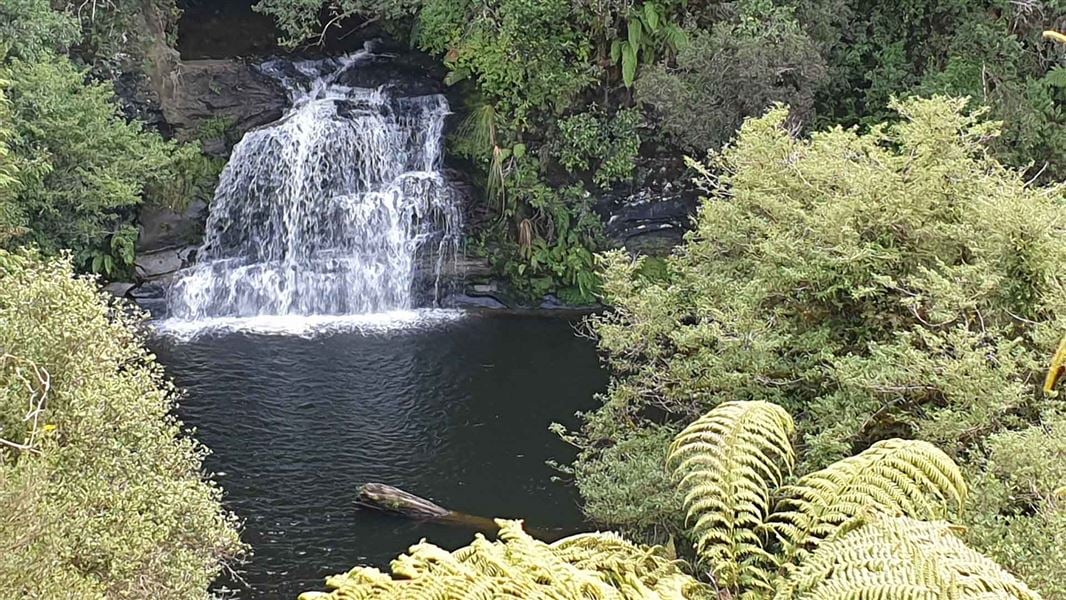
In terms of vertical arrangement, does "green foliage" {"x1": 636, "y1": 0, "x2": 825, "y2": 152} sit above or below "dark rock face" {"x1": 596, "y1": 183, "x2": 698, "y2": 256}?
above

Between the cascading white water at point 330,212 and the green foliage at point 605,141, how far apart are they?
2485 mm

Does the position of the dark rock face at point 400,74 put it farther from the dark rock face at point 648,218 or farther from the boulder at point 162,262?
the boulder at point 162,262

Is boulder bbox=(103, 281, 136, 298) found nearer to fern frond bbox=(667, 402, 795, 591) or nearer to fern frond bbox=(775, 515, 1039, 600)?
fern frond bbox=(667, 402, 795, 591)

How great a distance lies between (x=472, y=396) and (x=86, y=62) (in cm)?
824

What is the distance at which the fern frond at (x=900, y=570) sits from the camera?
3105mm

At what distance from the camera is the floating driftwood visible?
9.59 meters

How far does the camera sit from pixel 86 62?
1479cm

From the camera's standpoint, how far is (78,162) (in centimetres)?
1354

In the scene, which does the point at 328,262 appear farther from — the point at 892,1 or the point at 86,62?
the point at 892,1

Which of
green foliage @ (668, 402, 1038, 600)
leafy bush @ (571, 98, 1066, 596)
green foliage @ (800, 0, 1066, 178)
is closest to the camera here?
green foliage @ (668, 402, 1038, 600)

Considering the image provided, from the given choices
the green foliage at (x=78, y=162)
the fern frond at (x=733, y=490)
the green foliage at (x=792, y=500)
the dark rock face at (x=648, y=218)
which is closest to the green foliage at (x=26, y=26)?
the green foliage at (x=78, y=162)

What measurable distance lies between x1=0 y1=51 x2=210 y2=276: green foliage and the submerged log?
20.5 ft

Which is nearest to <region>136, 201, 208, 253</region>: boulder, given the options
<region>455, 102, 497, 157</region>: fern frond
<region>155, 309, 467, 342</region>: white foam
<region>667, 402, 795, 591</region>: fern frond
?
<region>155, 309, 467, 342</region>: white foam

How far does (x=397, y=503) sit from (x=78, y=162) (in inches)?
300
